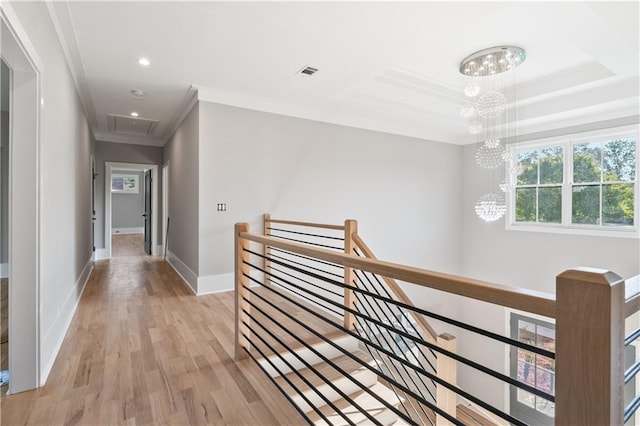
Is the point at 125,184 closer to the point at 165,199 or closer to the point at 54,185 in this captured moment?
the point at 165,199

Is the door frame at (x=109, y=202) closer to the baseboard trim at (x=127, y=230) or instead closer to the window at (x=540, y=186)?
the baseboard trim at (x=127, y=230)

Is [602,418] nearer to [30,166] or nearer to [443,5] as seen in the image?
[443,5]

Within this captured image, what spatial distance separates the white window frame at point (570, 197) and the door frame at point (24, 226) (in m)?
4.61

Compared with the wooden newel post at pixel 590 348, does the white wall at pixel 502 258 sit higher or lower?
lower

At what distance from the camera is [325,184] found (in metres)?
4.77

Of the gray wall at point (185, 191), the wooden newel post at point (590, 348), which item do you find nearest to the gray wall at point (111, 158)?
the gray wall at point (185, 191)

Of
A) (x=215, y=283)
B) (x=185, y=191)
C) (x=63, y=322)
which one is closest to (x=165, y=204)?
(x=185, y=191)

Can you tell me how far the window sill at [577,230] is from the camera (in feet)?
14.1

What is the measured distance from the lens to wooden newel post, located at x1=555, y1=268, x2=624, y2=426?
55 cm

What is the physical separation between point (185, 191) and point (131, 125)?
2034 mm

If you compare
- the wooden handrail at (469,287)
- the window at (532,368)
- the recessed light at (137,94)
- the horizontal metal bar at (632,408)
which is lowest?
the window at (532,368)

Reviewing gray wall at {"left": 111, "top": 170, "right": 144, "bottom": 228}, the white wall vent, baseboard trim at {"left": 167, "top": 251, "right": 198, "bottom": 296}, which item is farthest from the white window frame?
gray wall at {"left": 111, "top": 170, "right": 144, "bottom": 228}

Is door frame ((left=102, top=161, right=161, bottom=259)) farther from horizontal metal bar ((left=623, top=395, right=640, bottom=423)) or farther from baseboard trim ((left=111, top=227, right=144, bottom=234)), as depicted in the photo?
horizontal metal bar ((left=623, top=395, right=640, bottom=423))

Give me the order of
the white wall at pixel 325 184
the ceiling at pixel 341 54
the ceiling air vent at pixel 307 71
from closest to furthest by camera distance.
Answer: the ceiling at pixel 341 54
the ceiling air vent at pixel 307 71
the white wall at pixel 325 184
